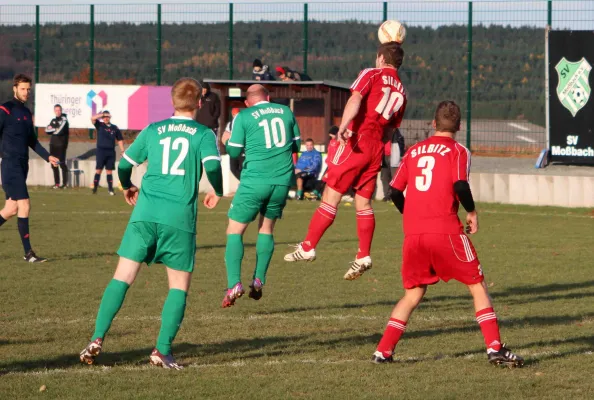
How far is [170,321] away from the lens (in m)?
7.63

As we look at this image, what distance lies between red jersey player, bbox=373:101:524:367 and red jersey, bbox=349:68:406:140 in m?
1.96

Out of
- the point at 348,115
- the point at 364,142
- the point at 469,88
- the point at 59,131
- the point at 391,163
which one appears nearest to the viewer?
the point at 348,115

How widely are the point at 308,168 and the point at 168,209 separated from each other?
1731 cm

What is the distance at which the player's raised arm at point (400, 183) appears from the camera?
25.1ft

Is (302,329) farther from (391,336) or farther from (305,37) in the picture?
(305,37)

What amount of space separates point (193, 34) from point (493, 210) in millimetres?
11519

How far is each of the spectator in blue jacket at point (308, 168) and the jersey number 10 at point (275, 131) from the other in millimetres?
14624

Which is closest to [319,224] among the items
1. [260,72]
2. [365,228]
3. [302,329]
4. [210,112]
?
[365,228]

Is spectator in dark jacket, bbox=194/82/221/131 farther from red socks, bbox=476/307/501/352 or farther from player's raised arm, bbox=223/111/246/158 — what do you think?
red socks, bbox=476/307/501/352

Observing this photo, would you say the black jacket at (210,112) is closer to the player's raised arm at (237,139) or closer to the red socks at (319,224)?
the red socks at (319,224)

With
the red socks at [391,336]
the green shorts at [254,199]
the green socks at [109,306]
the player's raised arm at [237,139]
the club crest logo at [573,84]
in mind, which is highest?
the club crest logo at [573,84]

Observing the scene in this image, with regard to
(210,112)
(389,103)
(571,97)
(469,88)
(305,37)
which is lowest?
(389,103)

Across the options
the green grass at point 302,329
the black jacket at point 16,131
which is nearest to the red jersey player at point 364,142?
the green grass at point 302,329

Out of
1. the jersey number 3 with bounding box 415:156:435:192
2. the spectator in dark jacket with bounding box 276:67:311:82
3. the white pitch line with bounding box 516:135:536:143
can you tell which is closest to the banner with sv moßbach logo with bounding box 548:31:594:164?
the white pitch line with bounding box 516:135:536:143
